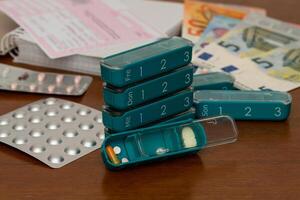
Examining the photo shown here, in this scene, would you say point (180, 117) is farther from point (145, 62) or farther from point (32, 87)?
point (32, 87)

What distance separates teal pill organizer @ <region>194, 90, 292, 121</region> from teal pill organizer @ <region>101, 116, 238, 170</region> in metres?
0.04

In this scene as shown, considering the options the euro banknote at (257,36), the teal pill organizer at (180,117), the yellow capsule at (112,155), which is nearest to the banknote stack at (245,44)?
the euro banknote at (257,36)

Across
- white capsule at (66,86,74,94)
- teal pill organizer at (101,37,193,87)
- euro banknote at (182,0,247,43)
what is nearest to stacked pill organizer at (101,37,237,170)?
teal pill organizer at (101,37,193,87)

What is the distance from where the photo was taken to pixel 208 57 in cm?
86

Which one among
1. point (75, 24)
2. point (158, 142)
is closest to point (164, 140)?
point (158, 142)

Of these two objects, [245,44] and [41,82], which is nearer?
[41,82]

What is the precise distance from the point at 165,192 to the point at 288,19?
0.55 meters

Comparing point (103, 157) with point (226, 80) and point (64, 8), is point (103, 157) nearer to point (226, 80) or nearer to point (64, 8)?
point (226, 80)

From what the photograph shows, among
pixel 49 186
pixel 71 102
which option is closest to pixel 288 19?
pixel 71 102

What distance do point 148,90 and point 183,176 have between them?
10cm

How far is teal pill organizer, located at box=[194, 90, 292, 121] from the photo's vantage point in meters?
0.70

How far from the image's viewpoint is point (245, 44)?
2.96 feet

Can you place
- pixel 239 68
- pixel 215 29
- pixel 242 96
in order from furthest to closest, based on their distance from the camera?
pixel 215 29 → pixel 239 68 → pixel 242 96

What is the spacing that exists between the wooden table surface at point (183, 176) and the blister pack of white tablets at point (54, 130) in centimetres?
1
